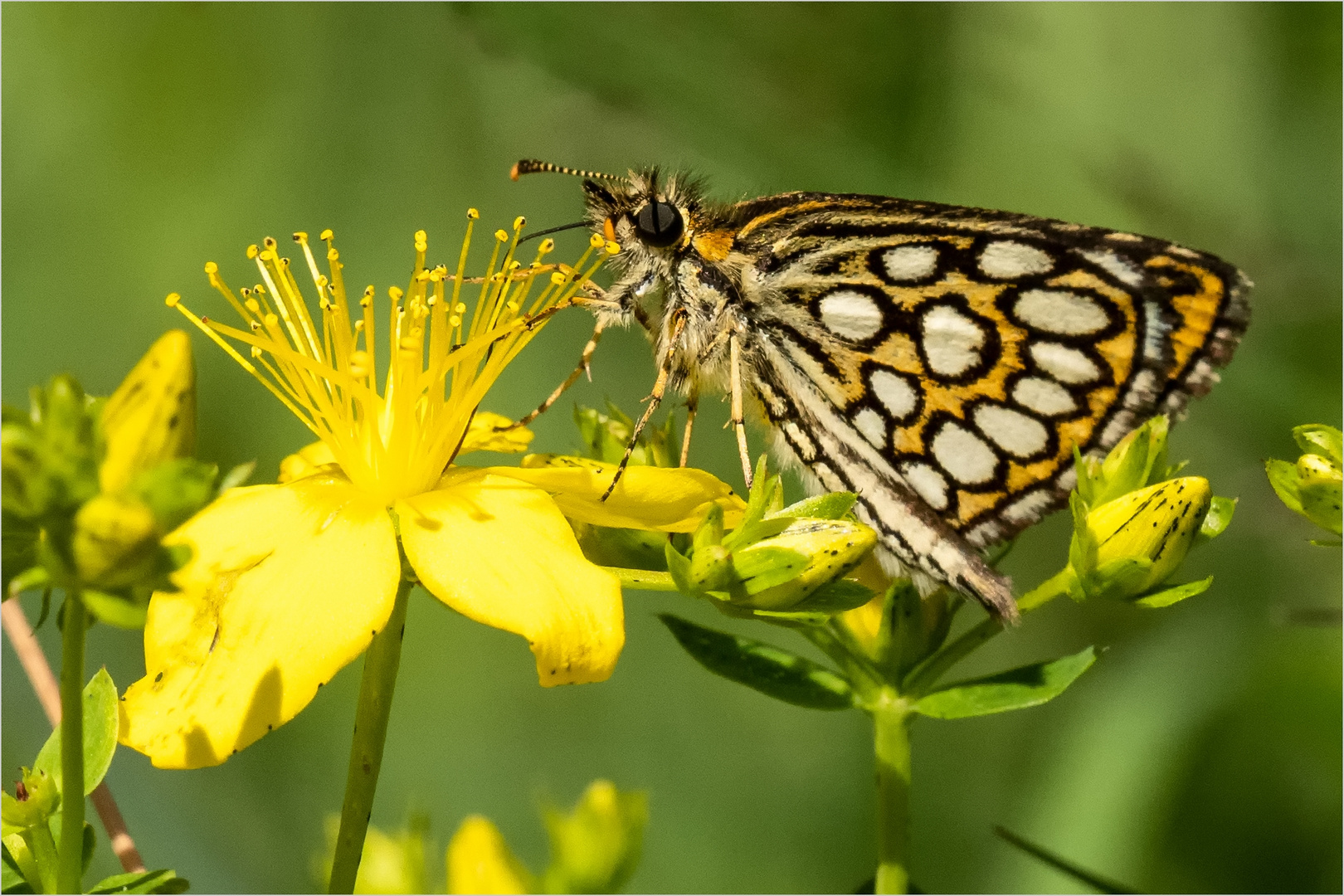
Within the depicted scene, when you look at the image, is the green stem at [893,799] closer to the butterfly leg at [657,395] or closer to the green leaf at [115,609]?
the butterfly leg at [657,395]

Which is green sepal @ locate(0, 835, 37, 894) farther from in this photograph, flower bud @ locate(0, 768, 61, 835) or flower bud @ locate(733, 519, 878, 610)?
flower bud @ locate(733, 519, 878, 610)

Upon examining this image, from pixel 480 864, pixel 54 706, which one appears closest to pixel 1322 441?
pixel 480 864

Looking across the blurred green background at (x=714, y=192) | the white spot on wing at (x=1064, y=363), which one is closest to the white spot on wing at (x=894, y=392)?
the white spot on wing at (x=1064, y=363)

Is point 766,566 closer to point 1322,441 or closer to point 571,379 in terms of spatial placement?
point 571,379

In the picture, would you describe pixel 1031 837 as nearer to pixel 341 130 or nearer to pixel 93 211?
pixel 341 130

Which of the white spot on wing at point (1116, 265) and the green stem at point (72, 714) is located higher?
the white spot on wing at point (1116, 265)

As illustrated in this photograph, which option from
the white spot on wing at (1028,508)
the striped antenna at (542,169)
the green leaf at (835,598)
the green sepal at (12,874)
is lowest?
the green sepal at (12,874)

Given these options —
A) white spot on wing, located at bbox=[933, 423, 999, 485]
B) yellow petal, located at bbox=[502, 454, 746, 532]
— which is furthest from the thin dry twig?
white spot on wing, located at bbox=[933, 423, 999, 485]

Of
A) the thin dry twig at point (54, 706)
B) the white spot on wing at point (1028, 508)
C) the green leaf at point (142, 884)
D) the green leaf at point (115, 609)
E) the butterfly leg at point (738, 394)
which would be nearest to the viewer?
the green leaf at point (115, 609)
